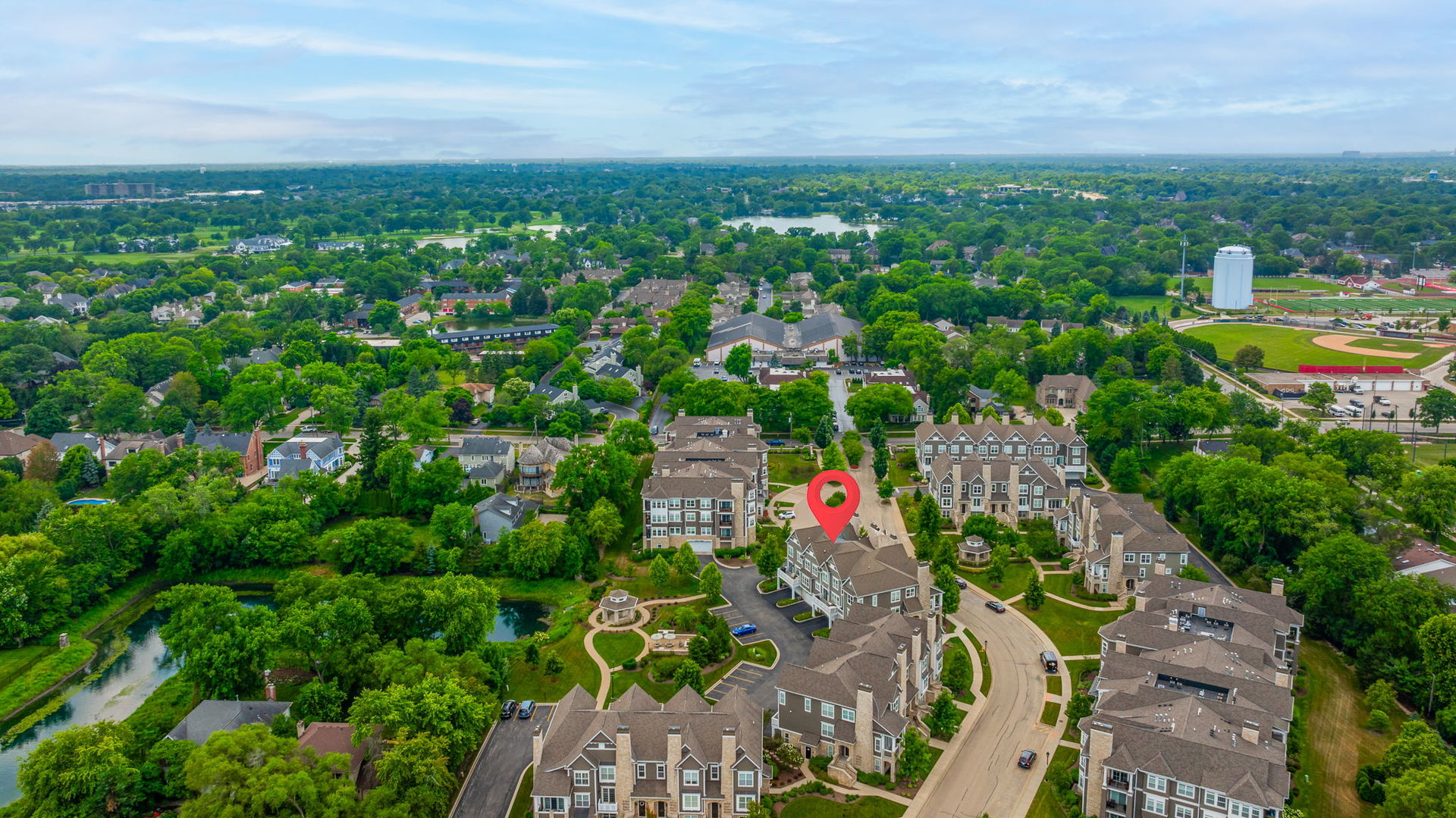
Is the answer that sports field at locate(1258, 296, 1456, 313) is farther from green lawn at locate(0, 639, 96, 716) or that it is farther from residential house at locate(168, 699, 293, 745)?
green lawn at locate(0, 639, 96, 716)

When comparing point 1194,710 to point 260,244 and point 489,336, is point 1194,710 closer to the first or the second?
point 489,336

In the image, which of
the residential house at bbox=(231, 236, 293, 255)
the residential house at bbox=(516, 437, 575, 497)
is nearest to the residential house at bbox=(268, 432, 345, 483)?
the residential house at bbox=(516, 437, 575, 497)

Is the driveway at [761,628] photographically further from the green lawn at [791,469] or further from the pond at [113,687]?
the pond at [113,687]

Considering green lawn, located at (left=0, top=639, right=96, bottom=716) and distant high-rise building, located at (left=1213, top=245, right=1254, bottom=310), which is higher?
distant high-rise building, located at (left=1213, top=245, right=1254, bottom=310)

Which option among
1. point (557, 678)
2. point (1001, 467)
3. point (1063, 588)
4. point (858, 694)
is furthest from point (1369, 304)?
point (557, 678)

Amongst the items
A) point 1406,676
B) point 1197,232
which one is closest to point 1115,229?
point 1197,232
